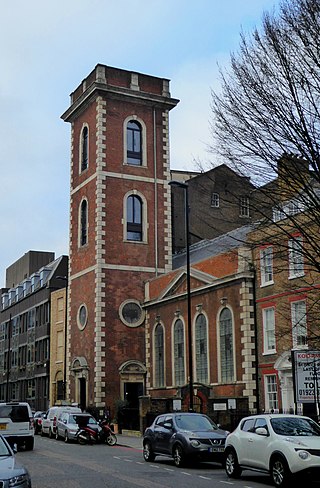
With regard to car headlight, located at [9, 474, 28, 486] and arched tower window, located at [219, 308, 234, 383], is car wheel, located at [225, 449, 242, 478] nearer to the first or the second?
car headlight, located at [9, 474, 28, 486]

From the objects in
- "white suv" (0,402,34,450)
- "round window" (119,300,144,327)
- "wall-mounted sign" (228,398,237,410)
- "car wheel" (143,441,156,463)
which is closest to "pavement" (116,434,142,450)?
"wall-mounted sign" (228,398,237,410)

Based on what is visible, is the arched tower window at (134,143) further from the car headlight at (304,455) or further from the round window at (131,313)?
the car headlight at (304,455)

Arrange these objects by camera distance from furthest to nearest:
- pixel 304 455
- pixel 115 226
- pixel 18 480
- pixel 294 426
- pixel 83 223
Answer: pixel 83 223 → pixel 115 226 → pixel 294 426 → pixel 304 455 → pixel 18 480

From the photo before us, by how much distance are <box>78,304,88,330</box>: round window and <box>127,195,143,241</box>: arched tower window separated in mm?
5529

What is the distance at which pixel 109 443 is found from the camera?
104 feet

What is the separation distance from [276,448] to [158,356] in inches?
1107

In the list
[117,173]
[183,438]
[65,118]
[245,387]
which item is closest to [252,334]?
[245,387]

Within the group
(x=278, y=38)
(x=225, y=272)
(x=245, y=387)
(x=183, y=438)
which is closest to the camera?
(x=278, y=38)

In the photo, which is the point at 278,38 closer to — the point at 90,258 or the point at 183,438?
the point at 183,438

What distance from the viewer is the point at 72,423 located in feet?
112

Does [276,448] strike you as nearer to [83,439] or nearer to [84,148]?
[83,439]

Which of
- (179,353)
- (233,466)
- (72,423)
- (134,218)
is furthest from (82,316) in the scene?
(233,466)

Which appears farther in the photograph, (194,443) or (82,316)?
(82,316)

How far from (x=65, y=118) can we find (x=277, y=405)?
97.5ft
